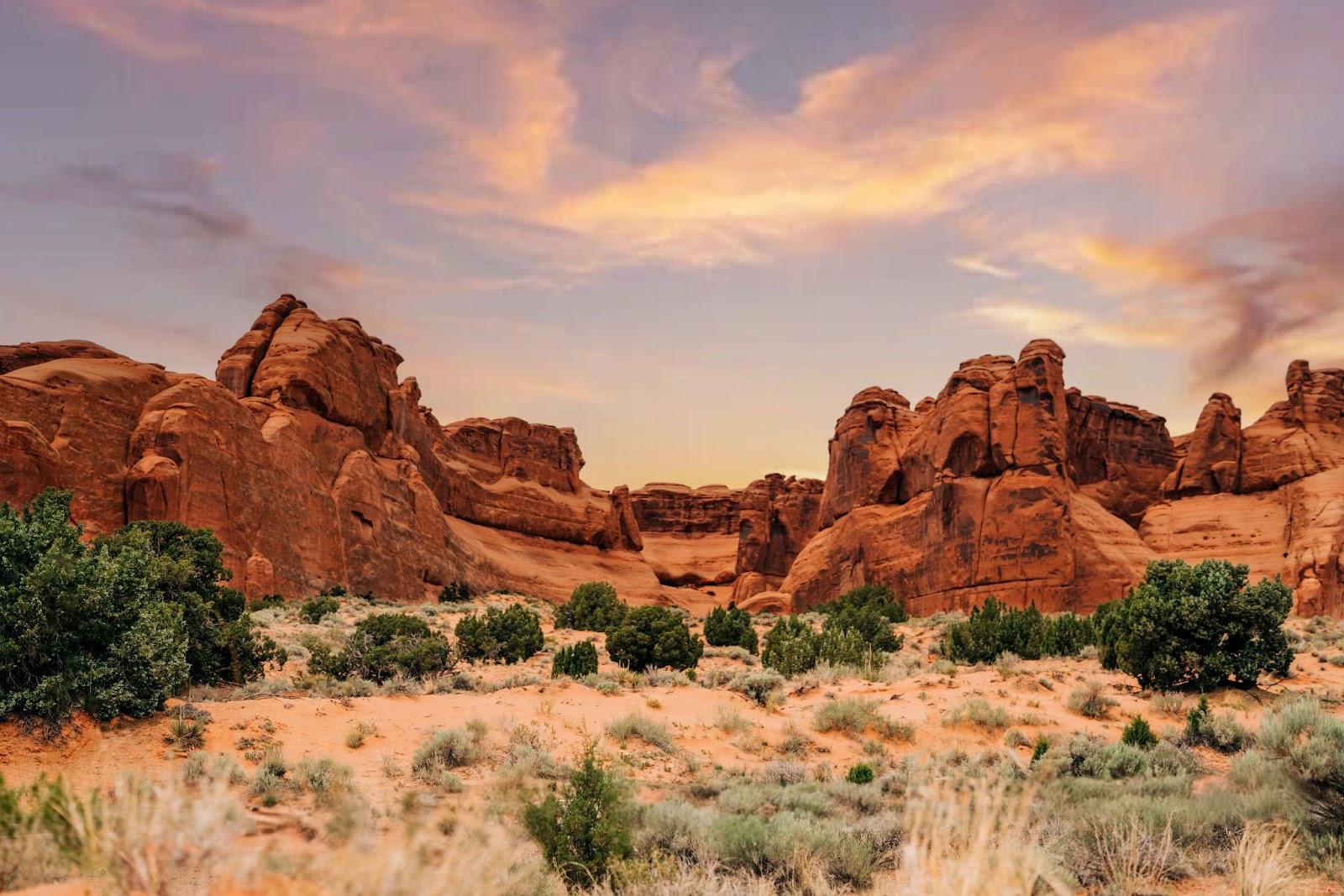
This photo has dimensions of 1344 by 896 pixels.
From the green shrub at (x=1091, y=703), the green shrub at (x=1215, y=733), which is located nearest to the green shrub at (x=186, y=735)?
the green shrub at (x=1215, y=733)

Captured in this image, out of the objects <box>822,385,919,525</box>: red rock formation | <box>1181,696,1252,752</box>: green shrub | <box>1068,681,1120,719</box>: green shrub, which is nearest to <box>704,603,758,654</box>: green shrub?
<box>1068,681,1120,719</box>: green shrub

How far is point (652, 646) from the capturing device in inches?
1077

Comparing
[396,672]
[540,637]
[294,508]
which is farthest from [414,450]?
[396,672]

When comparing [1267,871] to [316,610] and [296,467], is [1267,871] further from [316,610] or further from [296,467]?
[296,467]

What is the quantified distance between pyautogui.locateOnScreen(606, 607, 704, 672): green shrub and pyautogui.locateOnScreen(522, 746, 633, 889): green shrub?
17.7m

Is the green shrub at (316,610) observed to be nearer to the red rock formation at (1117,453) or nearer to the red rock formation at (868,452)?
the red rock formation at (868,452)

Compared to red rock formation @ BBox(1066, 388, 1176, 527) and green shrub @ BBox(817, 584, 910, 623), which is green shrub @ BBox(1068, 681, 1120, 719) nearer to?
green shrub @ BBox(817, 584, 910, 623)

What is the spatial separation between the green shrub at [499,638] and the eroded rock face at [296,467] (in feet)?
55.7

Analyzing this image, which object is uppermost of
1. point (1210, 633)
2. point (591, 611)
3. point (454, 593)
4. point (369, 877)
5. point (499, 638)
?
point (369, 877)

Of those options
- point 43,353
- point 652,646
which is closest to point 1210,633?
point 652,646

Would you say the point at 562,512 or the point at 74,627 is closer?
the point at 74,627

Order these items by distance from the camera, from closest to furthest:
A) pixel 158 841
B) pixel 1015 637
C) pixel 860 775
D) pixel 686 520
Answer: pixel 158 841, pixel 860 775, pixel 1015 637, pixel 686 520

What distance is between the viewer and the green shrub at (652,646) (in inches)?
1072

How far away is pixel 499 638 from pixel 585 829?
19528mm
